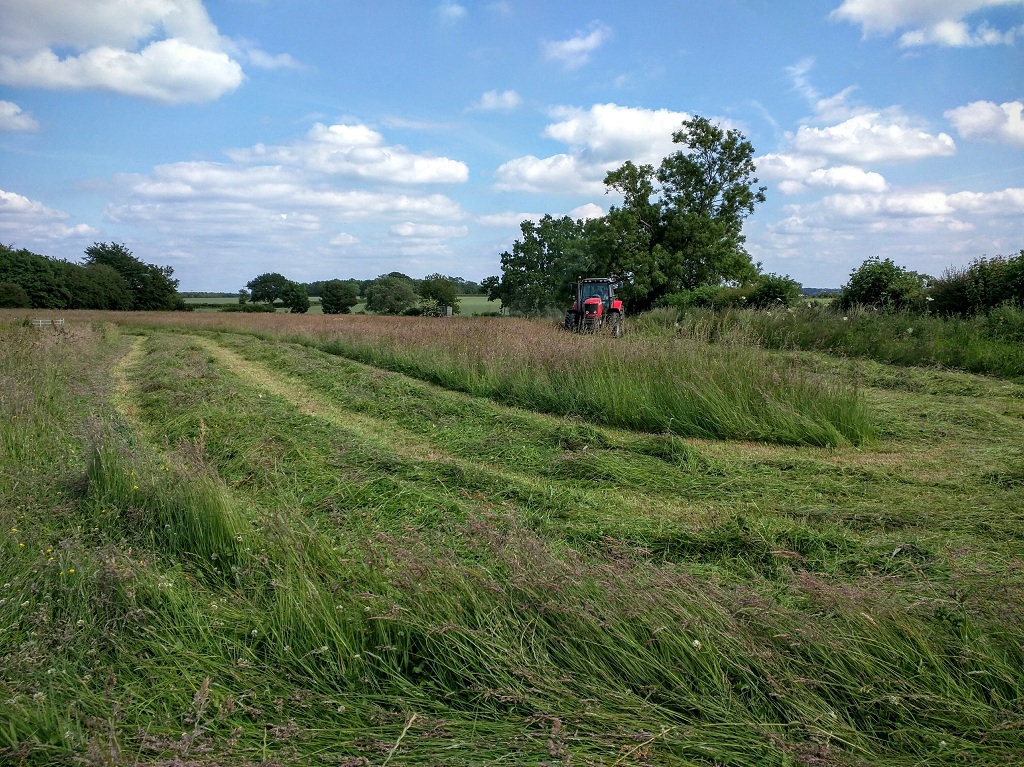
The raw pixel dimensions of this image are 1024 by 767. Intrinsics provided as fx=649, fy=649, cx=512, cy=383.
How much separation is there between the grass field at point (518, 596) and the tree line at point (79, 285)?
183 ft

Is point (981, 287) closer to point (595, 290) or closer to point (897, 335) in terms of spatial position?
point (897, 335)

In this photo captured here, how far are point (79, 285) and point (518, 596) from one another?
221ft

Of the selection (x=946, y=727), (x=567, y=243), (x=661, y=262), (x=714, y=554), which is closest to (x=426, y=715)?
(x=946, y=727)

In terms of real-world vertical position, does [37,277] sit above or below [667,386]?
above

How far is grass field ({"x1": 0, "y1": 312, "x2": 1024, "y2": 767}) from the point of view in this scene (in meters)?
2.49

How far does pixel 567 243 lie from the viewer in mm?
64312

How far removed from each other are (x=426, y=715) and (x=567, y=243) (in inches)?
2511

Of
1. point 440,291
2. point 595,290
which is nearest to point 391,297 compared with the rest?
point 440,291

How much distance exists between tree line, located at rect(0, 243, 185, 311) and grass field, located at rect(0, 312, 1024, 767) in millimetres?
55690

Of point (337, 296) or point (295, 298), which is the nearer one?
point (295, 298)

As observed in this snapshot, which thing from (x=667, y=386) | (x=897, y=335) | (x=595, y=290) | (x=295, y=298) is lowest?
(x=667, y=386)

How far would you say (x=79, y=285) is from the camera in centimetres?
5769

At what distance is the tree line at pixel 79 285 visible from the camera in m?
54.8

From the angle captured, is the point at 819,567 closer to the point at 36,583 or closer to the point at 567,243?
the point at 36,583
